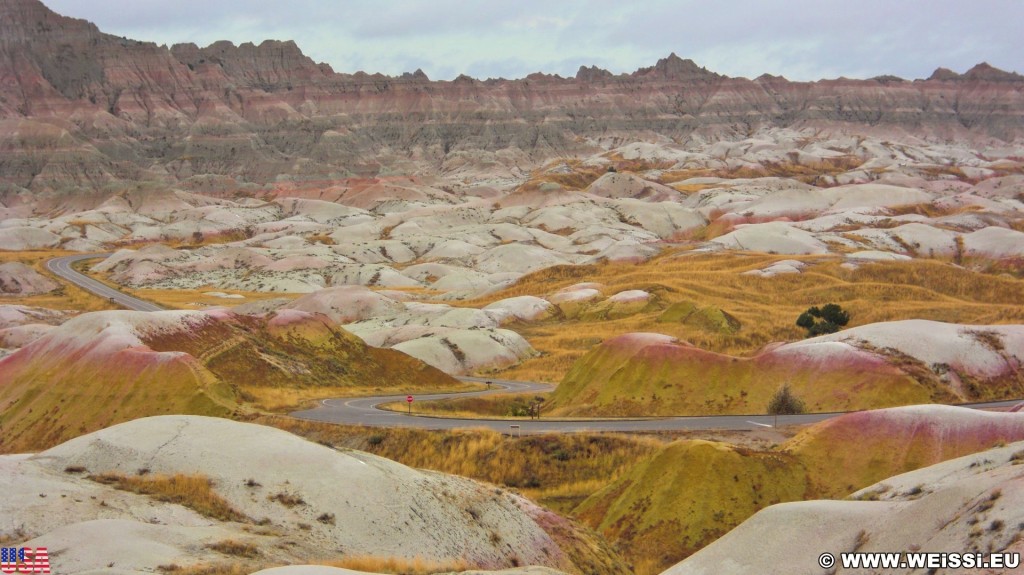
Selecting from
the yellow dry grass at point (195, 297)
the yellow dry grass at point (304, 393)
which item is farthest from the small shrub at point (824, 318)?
the yellow dry grass at point (195, 297)

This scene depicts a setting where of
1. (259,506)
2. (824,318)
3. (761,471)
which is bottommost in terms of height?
(824,318)

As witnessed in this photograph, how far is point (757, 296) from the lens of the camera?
9462 centimetres

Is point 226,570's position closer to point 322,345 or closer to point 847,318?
point 322,345

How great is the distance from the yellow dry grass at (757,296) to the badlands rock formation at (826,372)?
17907mm

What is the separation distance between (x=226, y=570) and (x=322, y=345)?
45.0m

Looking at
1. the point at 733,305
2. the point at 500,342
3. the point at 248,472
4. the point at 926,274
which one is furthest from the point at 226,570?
the point at 926,274

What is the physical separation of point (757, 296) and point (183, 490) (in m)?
79.4

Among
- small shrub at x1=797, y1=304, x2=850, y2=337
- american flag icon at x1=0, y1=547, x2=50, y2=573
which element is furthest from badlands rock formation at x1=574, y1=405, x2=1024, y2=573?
small shrub at x1=797, y1=304, x2=850, y2=337

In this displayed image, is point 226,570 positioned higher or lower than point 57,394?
higher

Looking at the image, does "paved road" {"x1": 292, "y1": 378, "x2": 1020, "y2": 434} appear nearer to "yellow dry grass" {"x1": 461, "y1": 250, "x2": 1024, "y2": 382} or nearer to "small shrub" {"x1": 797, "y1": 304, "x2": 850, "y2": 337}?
"yellow dry grass" {"x1": 461, "y1": 250, "x2": 1024, "y2": 382}

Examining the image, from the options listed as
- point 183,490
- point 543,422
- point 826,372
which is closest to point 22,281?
point 543,422

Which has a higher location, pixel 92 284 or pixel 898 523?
pixel 898 523

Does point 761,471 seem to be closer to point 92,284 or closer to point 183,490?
point 183,490

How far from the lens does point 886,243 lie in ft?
445
